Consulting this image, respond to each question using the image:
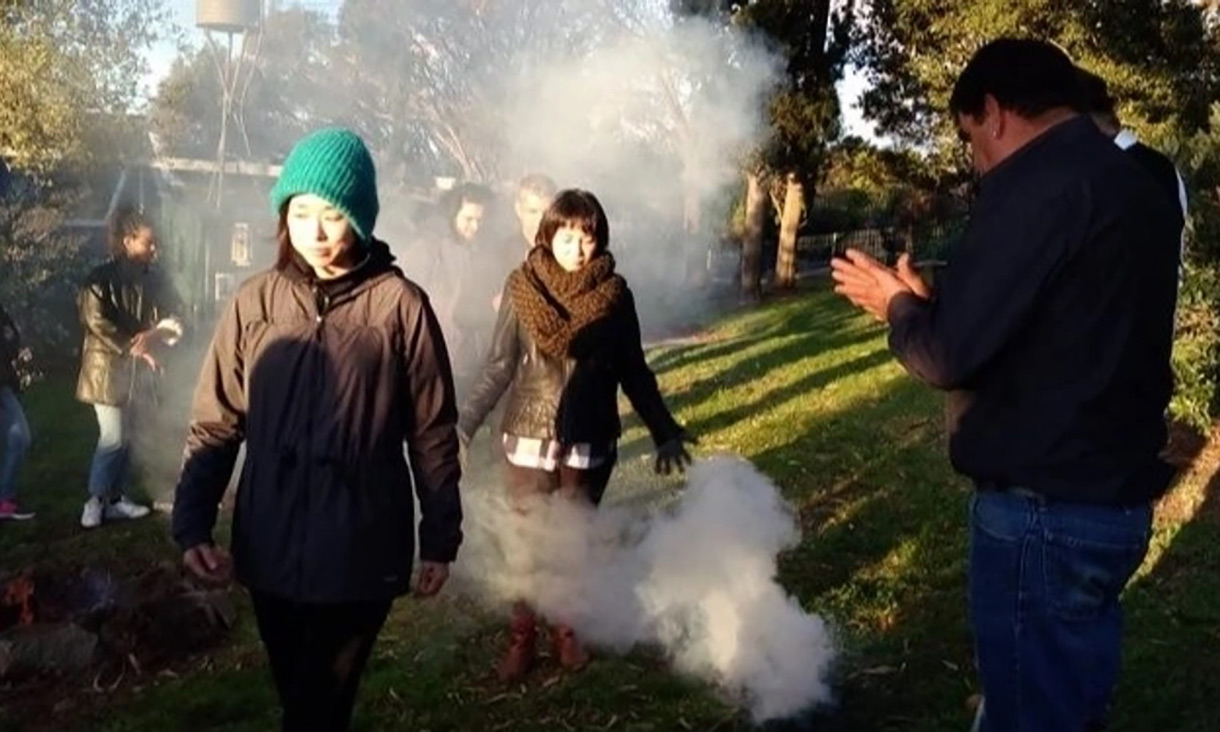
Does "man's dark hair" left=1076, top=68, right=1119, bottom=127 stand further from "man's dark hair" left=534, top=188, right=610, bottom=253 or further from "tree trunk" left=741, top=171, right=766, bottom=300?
"tree trunk" left=741, top=171, right=766, bottom=300

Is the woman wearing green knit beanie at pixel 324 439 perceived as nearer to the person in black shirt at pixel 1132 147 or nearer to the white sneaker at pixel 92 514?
the person in black shirt at pixel 1132 147

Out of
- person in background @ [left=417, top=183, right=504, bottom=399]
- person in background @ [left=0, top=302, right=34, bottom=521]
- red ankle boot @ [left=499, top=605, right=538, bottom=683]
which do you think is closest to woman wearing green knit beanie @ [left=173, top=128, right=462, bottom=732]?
red ankle boot @ [left=499, top=605, right=538, bottom=683]

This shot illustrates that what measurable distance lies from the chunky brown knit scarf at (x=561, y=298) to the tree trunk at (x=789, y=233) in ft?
68.1

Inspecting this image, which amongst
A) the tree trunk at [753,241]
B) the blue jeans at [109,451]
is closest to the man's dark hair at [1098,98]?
the blue jeans at [109,451]

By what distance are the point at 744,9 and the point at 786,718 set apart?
708 inches

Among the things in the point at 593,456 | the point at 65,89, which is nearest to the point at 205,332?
the point at 65,89

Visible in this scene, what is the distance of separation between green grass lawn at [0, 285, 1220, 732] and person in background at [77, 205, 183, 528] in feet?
0.98

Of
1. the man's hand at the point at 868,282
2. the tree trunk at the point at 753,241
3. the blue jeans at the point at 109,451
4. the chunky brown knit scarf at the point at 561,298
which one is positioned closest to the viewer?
the man's hand at the point at 868,282

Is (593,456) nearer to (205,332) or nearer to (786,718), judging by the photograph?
(786,718)

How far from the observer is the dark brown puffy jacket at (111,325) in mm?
7449

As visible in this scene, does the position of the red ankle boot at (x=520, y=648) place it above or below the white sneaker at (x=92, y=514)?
above

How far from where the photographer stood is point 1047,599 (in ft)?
9.77

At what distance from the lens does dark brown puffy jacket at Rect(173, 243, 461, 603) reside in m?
3.18

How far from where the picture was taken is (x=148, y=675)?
5.28 metres
